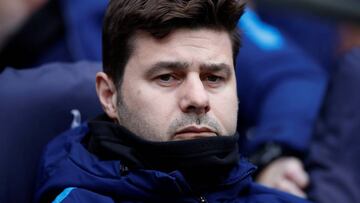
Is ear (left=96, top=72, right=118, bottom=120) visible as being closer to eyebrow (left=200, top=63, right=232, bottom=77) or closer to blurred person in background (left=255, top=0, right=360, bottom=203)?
eyebrow (left=200, top=63, right=232, bottom=77)

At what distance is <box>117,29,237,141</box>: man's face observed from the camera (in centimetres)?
198

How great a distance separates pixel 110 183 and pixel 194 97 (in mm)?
295

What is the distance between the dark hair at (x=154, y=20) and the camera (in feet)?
6.58

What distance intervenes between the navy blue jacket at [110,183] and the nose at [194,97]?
0.16 meters

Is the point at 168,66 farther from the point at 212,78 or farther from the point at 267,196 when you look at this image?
the point at 267,196

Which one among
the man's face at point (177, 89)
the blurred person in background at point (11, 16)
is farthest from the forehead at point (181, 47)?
Result: the blurred person in background at point (11, 16)

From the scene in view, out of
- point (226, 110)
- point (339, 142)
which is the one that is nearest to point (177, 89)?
point (226, 110)

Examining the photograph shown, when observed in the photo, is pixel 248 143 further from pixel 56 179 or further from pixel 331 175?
pixel 56 179

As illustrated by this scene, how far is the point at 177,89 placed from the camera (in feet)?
6.59

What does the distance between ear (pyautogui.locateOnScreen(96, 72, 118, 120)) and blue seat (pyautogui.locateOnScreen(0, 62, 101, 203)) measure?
269mm

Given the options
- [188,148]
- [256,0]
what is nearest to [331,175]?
[188,148]

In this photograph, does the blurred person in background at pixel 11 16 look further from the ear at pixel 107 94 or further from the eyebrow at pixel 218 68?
the eyebrow at pixel 218 68

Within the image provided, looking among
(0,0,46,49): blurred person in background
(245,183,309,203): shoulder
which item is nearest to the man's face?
(245,183,309,203): shoulder

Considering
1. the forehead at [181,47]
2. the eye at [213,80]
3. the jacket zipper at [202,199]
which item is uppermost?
the forehead at [181,47]
